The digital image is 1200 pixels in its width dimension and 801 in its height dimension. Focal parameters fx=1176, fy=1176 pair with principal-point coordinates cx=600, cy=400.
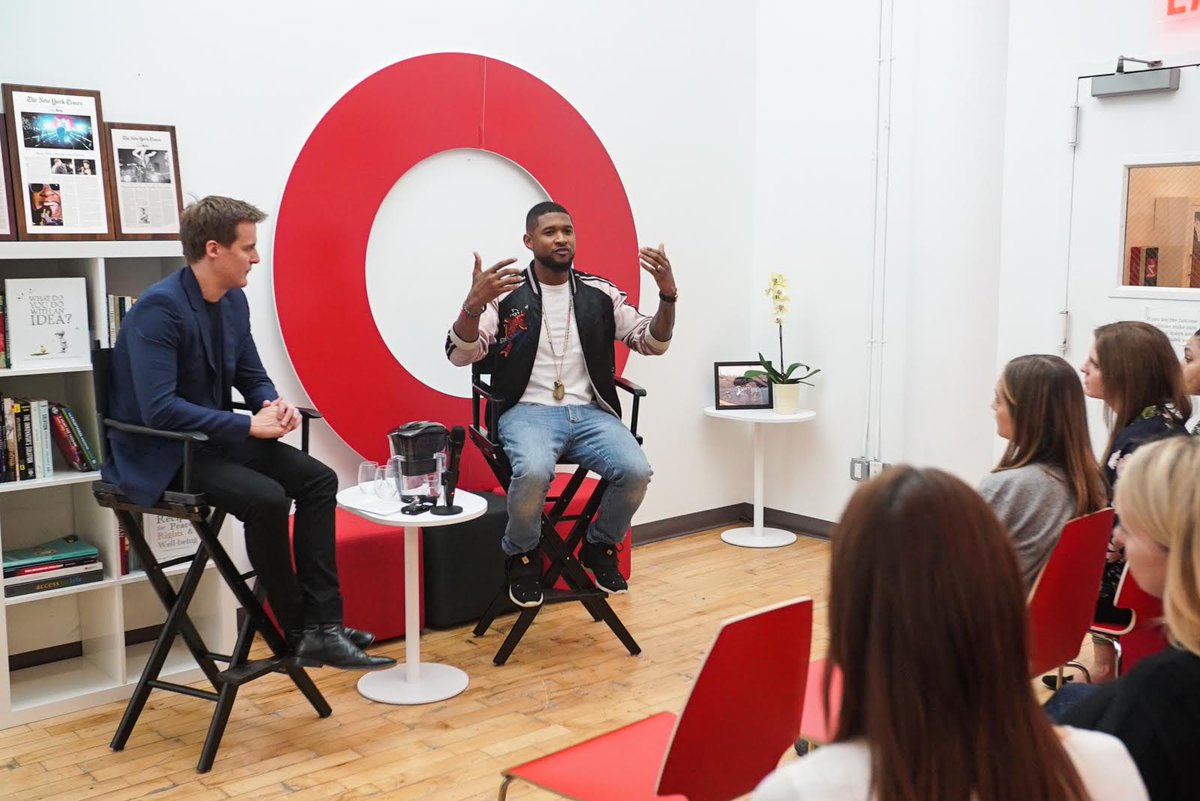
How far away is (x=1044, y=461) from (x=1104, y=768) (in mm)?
1623

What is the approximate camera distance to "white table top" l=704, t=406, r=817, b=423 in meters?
5.57

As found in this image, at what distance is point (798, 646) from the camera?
6.60 feet

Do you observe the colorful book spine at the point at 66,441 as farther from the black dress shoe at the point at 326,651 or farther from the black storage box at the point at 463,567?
the black storage box at the point at 463,567

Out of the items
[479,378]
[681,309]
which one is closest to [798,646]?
[479,378]

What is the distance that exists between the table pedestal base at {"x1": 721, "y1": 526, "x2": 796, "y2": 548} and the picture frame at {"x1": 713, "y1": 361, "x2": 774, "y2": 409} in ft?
2.06

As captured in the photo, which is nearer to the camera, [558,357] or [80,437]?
[80,437]

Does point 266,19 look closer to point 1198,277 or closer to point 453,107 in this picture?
point 453,107

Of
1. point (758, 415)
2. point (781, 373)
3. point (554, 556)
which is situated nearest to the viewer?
point (554, 556)

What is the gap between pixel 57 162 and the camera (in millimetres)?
3570

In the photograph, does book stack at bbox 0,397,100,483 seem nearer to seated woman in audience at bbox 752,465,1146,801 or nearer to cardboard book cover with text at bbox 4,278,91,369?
cardboard book cover with text at bbox 4,278,91,369

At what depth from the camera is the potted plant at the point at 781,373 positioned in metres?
5.68

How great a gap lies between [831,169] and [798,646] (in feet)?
13.3

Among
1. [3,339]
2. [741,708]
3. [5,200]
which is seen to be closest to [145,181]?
[5,200]

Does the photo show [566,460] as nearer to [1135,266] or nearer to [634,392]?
[634,392]
